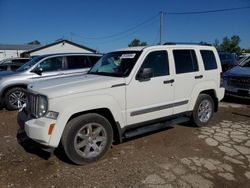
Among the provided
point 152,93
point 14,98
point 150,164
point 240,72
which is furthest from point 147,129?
point 240,72

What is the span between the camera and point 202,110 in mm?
5836

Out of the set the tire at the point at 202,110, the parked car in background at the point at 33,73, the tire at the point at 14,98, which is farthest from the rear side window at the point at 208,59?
the tire at the point at 14,98

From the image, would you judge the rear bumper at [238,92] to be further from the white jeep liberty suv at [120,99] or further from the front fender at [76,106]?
the front fender at [76,106]

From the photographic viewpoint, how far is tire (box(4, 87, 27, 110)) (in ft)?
24.9

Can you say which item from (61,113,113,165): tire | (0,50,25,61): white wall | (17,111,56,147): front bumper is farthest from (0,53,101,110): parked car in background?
(0,50,25,61): white wall

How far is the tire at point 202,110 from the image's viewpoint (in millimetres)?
5636

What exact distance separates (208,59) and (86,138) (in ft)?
11.7

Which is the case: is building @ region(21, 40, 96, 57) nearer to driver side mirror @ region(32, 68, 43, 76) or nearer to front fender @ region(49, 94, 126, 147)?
driver side mirror @ region(32, 68, 43, 76)

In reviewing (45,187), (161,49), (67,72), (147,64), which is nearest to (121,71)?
(147,64)

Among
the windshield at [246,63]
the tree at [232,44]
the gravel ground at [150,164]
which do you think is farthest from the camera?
the tree at [232,44]

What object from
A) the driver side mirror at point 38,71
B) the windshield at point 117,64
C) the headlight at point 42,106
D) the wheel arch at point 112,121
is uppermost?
the windshield at point 117,64

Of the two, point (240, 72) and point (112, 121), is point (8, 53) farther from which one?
point (112, 121)

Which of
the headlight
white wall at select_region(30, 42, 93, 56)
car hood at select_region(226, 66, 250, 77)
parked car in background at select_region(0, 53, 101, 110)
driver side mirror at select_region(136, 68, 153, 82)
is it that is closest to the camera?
the headlight

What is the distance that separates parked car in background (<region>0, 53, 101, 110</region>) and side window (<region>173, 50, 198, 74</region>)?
10.5 ft
